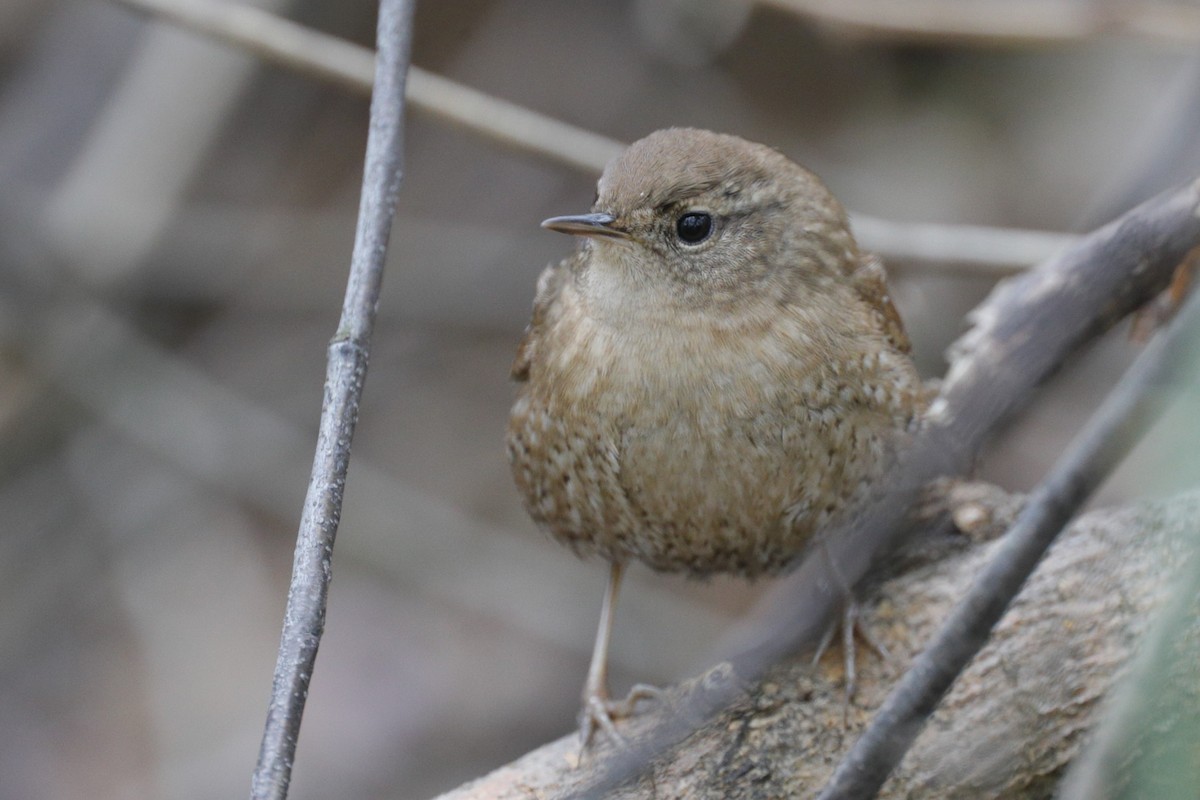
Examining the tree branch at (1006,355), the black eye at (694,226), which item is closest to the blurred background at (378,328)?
the tree branch at (1006,355)

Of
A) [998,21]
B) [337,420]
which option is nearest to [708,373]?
[337,420]

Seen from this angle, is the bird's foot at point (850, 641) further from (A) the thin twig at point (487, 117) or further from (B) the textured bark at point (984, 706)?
(A) the thin twig at point (487, 117)

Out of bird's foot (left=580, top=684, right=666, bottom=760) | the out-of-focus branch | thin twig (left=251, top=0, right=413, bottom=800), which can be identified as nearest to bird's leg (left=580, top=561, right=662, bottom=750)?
bird's foot (left=580, top=684, right=666, bottom=760)

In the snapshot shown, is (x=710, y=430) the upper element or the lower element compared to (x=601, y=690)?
upper

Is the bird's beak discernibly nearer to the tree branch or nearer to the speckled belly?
the speckled belly

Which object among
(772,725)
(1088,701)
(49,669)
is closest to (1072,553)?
(1088,701)

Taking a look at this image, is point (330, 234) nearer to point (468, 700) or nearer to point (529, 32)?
point (529, 32)

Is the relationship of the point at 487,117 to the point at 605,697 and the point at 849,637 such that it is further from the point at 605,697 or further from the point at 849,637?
the point at 849,637
